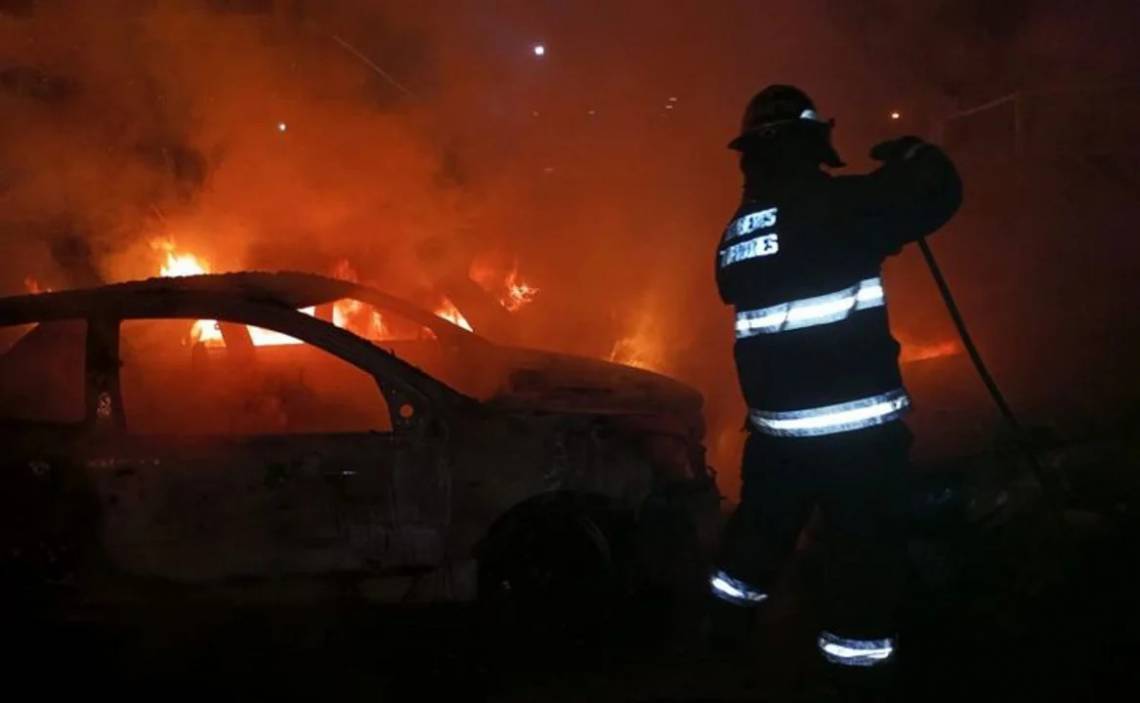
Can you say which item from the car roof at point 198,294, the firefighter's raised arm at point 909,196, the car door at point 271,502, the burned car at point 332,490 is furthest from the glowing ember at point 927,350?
the firefighter's raised arm at point 909,196

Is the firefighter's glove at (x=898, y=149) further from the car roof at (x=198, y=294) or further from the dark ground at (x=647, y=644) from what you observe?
the car roof at (x=198, y=294)

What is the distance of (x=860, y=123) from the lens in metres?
12.9

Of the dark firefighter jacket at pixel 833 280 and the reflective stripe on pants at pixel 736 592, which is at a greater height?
the dark firefighter jacket at pixel 833 280

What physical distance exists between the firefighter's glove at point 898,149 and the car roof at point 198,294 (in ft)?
8.53

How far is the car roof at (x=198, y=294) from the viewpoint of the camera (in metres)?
4.40

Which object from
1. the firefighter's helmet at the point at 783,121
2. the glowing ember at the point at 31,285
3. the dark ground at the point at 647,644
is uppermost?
the glowing ember at the point at 31,285

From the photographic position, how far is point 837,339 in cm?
305

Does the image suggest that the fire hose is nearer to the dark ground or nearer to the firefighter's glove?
the dark ground

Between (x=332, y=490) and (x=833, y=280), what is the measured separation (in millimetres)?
2227

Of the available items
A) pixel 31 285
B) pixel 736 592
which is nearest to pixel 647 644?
pixel 736 592

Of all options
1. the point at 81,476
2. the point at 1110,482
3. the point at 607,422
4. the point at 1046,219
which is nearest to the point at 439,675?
the point at 607,422

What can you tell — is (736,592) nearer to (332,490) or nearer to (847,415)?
(847,415)

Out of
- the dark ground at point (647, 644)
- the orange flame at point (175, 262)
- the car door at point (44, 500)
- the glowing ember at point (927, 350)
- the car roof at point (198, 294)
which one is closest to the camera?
the dark ground at point (647, 644)

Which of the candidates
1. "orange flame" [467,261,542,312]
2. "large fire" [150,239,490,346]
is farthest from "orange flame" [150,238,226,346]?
"orange flame" [467,261,542,312]
